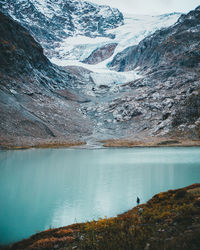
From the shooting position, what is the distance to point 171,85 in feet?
363

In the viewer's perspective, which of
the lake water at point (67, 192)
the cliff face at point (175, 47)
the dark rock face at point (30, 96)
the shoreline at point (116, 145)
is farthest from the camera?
the cliff face at point (175, 47)

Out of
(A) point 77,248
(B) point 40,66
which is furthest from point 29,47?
(A) point 77,248

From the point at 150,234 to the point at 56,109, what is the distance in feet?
312

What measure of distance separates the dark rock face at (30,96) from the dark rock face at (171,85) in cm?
3056

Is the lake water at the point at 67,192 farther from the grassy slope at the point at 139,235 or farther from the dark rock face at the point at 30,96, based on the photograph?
the dark rock face at the point at 30,96

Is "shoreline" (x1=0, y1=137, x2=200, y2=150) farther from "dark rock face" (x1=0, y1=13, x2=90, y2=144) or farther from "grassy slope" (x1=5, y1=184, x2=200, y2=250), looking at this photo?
"grassy slope" (x1=5, y1=184, x2=200, y2=250)

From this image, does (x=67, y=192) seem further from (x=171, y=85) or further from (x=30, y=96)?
(x=171, y=85)

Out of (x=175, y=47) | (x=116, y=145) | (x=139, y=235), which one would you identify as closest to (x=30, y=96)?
(x=116, y=145)

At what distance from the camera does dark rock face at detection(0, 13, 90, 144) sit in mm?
70938

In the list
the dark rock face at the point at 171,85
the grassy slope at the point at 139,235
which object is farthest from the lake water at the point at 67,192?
the dark rock face at the point at 171,85

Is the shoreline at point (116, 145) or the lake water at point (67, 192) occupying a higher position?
the lake water at point (67, 192)

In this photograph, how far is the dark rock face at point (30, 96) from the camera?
7094cm

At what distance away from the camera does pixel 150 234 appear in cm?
771

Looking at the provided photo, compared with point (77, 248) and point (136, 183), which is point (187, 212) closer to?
point (77, 248)
